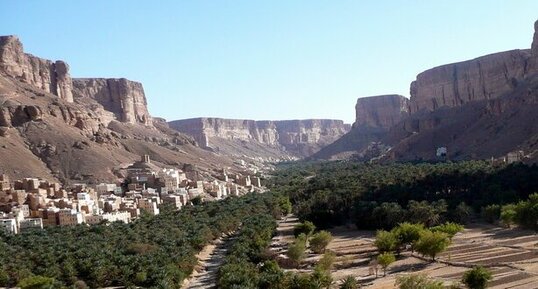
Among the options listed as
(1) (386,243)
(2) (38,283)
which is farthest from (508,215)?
(2) (38,283)

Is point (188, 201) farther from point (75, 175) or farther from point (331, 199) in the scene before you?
point (331, 199)

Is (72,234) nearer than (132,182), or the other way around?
(72,234)

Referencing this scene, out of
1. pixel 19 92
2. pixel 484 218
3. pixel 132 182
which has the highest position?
pixel 19 92

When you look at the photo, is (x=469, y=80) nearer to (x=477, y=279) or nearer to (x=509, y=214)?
(x=509, y=214)

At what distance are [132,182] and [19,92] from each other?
129 ft

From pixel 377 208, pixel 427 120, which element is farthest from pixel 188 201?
pixel 427 120

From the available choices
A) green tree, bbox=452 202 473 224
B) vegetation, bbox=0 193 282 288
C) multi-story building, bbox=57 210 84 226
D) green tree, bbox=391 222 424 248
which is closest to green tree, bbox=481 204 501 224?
green tree, bbox=452 202 473 224

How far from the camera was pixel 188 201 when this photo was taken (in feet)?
268

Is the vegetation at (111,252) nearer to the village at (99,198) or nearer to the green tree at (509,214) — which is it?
the village at (99,198)

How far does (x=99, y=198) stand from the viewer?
244ft

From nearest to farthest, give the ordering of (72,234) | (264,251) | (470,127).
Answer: (264,251), (72,234), (470,127)

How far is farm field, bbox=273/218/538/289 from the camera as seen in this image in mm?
29578

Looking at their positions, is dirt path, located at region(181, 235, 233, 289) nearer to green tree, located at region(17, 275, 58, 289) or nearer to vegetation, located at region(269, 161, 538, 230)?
green tree, located at region(17, 275, 58, 289)

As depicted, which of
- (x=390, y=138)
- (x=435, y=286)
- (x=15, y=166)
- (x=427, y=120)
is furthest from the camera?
(x=390, y=138)
